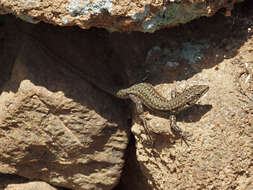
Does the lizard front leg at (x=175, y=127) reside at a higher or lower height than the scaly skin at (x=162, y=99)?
lower

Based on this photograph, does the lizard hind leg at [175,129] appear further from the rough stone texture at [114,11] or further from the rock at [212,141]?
the rough stone texture at [114,11]

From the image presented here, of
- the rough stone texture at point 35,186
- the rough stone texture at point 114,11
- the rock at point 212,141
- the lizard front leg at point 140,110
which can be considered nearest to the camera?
the rough stone texture at point 114,11

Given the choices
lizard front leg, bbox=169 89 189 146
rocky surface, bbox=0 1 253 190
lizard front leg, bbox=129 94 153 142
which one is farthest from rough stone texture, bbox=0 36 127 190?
lizard front leg, bbox=169 89 189 146

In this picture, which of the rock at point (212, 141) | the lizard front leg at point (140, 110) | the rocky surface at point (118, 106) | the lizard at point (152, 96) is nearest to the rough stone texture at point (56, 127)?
the rocky surface at point (118, 106)

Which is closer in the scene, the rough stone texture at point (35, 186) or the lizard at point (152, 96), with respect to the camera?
the lizard at point (152, 96)

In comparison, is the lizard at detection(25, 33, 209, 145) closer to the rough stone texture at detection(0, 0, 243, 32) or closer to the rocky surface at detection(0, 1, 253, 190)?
the rocky surface at detection(0, 1, 253, 190)

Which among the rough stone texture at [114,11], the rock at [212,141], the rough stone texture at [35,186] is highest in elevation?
the rough stone texture at [114,11]
